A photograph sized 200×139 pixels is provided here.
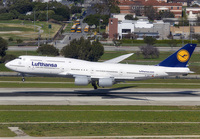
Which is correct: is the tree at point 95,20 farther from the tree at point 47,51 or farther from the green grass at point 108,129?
the green grass at point 108,129

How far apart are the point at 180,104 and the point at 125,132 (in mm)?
16849

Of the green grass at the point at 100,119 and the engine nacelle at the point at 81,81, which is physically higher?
the engine nacelle at the point at 81,81

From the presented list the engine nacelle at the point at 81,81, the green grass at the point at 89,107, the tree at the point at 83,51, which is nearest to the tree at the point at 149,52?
the tree at the point at 83,51

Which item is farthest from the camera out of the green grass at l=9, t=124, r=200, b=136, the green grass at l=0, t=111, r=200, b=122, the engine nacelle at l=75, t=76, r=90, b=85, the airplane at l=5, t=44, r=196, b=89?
the airplane at l=5, t=44, r=196, b=89

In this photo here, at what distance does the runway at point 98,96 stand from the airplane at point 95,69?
2364 mm

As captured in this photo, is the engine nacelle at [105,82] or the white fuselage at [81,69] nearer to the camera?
the engine nacelle at [105,82]

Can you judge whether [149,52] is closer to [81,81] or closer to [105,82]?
[105,82]

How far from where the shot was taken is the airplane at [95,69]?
52875 mm

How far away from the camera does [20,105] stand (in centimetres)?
4712

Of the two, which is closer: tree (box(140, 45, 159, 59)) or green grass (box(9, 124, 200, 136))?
green grass (box(9, 124, 200, 136))

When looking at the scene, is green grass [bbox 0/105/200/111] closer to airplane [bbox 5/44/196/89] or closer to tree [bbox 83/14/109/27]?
airplane [bbox 5/44/196/89]

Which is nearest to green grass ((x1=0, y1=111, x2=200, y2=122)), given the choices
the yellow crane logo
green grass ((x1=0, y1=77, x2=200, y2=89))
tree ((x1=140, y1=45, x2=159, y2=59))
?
the yellow crane logo

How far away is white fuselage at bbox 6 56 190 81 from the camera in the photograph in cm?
5291

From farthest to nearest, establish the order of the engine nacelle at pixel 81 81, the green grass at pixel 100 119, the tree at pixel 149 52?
the tree at pixel 149 52 → the engine nacelle at pixel 81 81 → the green grass at pixel 100 119
